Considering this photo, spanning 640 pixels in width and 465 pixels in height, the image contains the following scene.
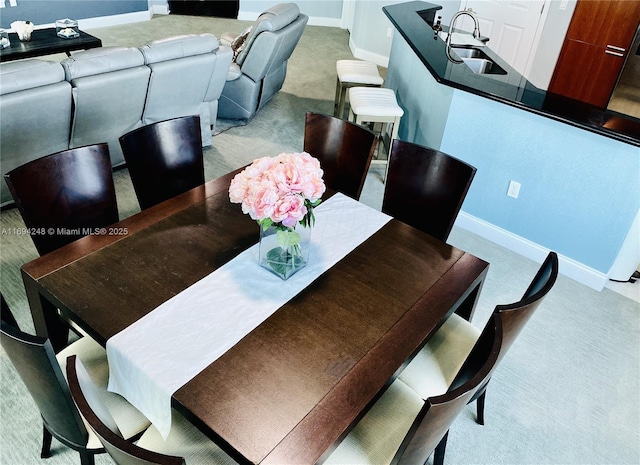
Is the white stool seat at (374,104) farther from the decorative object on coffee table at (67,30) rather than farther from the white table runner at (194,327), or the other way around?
the decorative object on coffee table at (67,30)

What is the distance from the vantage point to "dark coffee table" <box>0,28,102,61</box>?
4633mm

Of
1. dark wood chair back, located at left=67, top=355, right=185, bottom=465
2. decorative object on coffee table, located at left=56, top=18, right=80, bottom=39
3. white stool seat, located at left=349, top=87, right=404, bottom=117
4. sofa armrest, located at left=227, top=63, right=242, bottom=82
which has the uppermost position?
dark wood chair back, located at left=67, top=355, right=185, bottom=465

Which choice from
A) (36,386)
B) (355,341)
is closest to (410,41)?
(355,341)

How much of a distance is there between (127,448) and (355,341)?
70 cm

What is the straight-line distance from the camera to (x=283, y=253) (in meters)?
1.75

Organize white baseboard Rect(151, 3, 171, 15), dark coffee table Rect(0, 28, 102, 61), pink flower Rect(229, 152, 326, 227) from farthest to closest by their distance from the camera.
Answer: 1. white baseboard Rect(151, 3, 171, 15)
2. dark coffee table Rect(0, 28, 102, 61)
3. pink flower Rect(229, 152, 326, 227)

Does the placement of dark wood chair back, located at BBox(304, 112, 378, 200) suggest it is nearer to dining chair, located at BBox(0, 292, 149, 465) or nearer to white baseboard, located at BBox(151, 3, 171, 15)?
dining chair, located at BBox(0, 292, 149, 465)

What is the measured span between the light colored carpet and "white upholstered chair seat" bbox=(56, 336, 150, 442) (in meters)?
0.43

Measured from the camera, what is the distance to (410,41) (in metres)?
3.55

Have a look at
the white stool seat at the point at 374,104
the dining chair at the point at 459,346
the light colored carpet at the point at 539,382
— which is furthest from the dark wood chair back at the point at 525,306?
the white stool seat at the point at 374,104

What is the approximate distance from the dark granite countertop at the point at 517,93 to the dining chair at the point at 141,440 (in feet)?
7.37

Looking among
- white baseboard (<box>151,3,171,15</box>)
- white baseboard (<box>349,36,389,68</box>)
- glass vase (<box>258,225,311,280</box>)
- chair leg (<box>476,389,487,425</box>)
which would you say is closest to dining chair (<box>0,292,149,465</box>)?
glass vase (<box>258,225,311,280</box>)

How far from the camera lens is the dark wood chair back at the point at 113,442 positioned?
999mm

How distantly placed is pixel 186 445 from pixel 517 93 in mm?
2457
